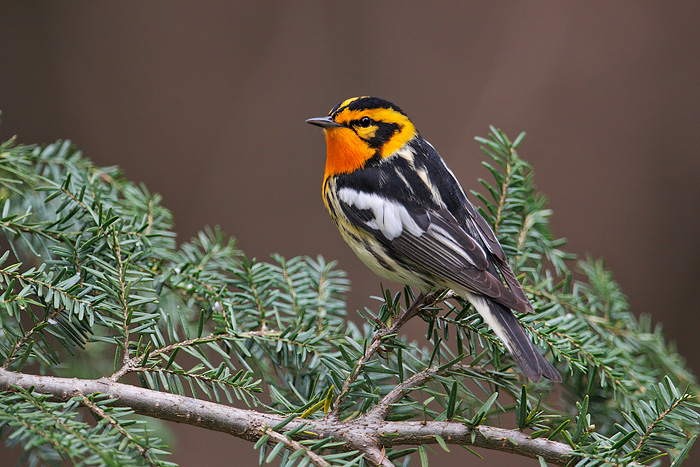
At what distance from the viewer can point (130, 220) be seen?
164cm

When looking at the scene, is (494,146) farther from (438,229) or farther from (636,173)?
(636,173)

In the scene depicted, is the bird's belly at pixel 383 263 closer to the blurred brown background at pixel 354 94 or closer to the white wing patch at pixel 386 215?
the white wing patch at pixel 386 215

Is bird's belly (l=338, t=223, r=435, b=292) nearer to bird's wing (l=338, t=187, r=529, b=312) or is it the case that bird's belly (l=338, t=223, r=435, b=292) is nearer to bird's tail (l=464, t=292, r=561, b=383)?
bird's wing (l=338, t=187, r=529, b=312)

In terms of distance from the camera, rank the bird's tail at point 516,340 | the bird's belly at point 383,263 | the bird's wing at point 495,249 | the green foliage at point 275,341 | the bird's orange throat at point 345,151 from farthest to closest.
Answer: the bird's orange throat at point 345,151
the bird's belly at point 383,263
the bird's wing at point 495,249
the bird's tail at point 516,340
the green foliage at point 275,341

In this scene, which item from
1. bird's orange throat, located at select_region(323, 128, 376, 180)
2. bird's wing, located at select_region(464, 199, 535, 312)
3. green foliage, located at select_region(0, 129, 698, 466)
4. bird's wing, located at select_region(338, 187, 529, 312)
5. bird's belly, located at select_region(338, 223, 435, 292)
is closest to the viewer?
green foliage, located at select_region(0, 129, 698, 466)

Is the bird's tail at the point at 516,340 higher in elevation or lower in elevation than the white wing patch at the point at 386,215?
lower

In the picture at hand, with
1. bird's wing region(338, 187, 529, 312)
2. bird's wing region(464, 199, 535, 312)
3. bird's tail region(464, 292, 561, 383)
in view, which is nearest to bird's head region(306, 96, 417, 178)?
bird's wing region(338, 187, 529, 312)

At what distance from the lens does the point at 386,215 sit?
186cm

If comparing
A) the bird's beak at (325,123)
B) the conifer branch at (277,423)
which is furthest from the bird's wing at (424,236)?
the conifer branch at (277,423)

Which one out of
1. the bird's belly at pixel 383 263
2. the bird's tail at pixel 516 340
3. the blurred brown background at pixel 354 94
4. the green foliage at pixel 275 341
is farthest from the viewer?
the blurred brown background at pixel 354 94

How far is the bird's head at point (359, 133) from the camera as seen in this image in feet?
6.84

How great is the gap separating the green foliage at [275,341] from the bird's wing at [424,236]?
0.30 ft

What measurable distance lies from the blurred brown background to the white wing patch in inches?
57.8

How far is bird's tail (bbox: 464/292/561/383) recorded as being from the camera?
1.29 meters
